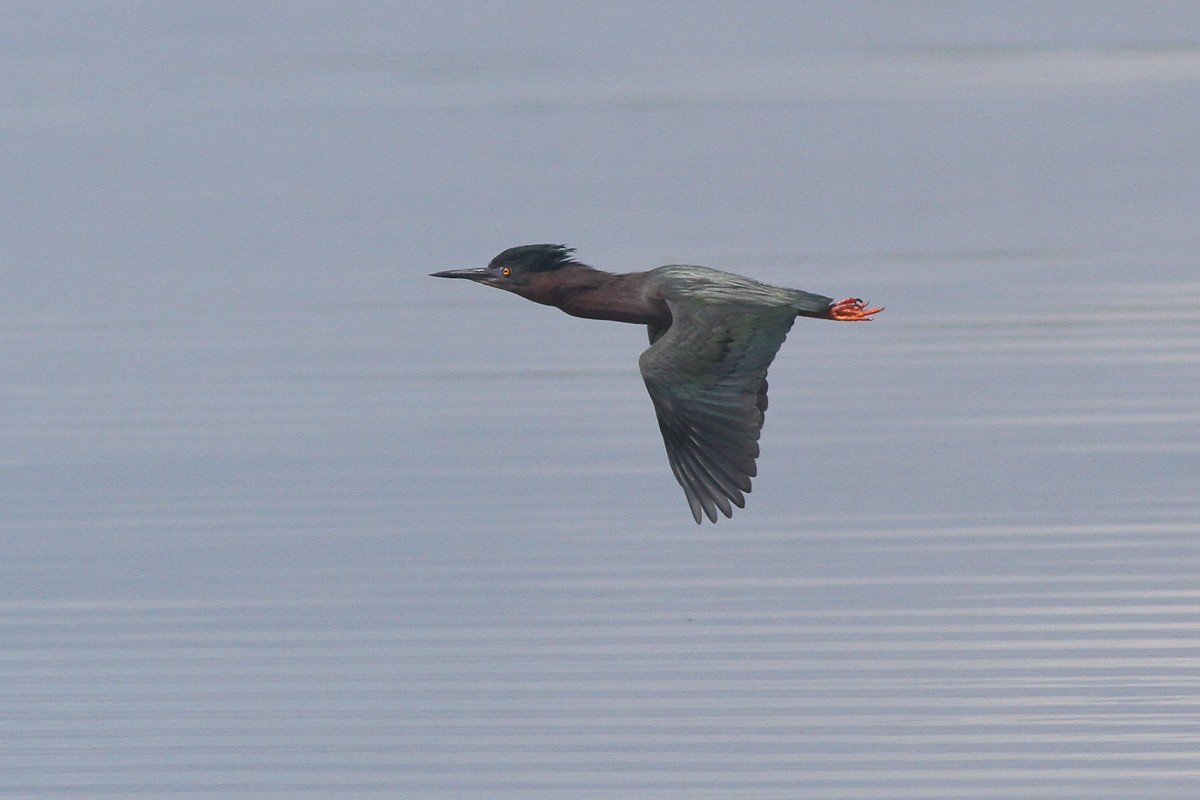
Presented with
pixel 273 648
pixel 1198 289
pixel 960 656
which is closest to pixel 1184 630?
pixel 960 656

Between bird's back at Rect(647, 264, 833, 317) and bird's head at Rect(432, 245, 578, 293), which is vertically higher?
bird's head at Rect(432, 245, 578, 293)

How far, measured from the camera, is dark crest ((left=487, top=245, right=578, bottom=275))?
11930 mm

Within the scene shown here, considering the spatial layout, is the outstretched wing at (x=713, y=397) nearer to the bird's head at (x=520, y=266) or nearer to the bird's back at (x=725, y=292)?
the bird's back at (x=725, y=292)

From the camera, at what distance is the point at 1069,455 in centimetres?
1392

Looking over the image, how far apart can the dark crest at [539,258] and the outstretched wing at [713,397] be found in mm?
1199

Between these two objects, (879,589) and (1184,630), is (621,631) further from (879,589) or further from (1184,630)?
(1184,630)

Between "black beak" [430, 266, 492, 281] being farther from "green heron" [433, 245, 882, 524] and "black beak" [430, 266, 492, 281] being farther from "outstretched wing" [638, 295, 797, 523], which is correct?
"outstretched wing" [638, 295, 797, 523]

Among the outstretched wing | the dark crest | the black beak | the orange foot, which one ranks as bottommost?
the outstretched wing

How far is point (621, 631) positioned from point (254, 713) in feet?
→ 5.15

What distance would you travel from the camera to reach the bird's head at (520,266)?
470 inches

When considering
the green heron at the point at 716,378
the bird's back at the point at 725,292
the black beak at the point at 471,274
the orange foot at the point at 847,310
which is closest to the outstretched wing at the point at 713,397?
the green heron at the point at 716,378

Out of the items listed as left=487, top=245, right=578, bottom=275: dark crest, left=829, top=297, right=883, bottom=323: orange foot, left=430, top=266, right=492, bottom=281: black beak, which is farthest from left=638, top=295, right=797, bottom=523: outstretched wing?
left=430, top=266, right=492, bottom=281: black beak

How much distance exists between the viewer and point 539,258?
11.9m

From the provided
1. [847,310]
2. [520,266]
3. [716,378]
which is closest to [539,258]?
[520,266]
